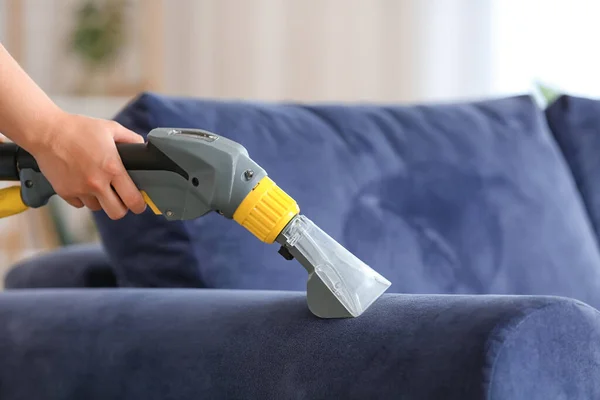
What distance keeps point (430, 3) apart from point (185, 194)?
2658 millimetres

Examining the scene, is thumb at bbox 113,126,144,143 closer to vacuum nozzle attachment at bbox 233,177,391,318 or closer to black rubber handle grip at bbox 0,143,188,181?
black rubber handle grip at bbox 0,143,188,181

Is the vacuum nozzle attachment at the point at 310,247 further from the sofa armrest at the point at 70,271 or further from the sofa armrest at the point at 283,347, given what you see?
the sofa armrest at the point at 70,271

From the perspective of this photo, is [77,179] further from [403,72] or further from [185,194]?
[403,72]

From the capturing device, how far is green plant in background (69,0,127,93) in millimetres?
3836

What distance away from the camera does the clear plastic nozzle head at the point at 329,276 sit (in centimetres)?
74

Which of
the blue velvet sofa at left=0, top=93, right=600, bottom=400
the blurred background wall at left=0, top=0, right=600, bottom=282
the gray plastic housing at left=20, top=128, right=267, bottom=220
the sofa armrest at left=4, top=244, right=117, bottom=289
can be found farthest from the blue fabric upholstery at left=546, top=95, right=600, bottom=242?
the blurred background wall at left=0, top=0, right=600, bottom=282

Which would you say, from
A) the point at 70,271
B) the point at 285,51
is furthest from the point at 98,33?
the point at 70,271

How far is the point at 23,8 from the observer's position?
3.90m

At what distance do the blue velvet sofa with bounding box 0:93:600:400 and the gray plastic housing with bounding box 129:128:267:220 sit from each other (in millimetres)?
111

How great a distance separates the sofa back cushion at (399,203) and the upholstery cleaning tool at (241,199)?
27cm

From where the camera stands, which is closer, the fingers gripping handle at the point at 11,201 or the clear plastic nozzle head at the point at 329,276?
the clear plastic nozzle head at the point at 329,276

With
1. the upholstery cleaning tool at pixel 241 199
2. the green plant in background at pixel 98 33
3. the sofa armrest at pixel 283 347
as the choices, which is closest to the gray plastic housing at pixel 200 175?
the upholstery cleaning tool at pixel 241 199

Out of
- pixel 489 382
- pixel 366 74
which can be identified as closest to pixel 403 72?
pixel 366 74

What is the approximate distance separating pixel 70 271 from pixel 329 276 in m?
A: 0.73
